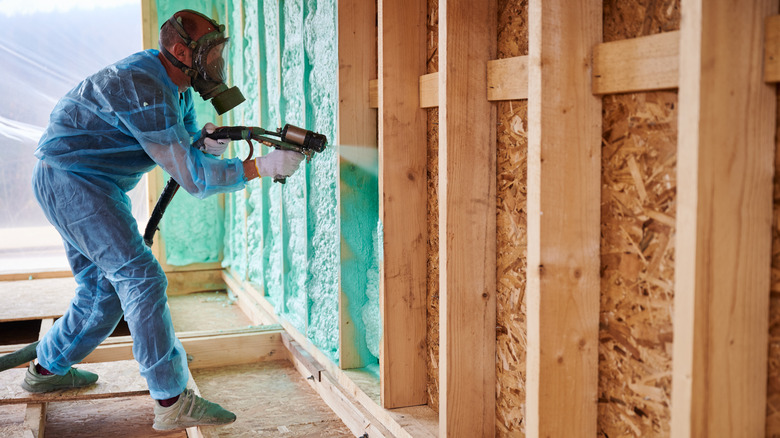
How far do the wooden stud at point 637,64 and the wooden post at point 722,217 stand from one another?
0.30 ft

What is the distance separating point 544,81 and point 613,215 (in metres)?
0.33

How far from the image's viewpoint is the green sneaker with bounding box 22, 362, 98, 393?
2.57 m

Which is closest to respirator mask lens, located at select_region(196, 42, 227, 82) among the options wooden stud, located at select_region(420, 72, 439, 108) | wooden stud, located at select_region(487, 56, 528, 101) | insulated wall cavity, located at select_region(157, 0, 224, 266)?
wooden stud, located at select_region(420, 72, 439, 108)

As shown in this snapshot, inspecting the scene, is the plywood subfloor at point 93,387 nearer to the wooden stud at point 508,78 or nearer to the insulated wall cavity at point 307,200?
the insulated wall cavity at point 307,200

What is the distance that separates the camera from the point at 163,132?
2254 millimetres

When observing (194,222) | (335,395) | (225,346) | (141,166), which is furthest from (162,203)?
(194,222)

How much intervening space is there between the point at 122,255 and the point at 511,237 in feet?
4.40

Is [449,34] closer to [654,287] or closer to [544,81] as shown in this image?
[544,81]

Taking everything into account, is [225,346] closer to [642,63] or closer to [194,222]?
[194,222]

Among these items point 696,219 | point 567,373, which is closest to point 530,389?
point 567,373

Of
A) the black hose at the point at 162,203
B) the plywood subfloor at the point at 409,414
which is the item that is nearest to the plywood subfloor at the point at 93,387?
the black hose at the point at 162,203

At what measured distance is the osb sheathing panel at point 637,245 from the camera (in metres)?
1.35

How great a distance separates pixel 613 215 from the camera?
Answer: 151 centimetres

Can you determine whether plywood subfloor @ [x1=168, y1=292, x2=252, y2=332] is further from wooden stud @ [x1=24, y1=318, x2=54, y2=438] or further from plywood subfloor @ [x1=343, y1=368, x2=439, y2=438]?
plywood subfloor @ [x1=343, y1=368, x2=439, y2=438]
